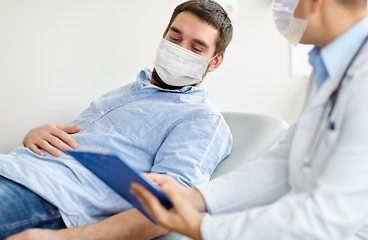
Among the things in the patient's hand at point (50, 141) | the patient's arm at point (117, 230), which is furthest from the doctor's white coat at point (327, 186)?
the patient's hand at point (50, 141)

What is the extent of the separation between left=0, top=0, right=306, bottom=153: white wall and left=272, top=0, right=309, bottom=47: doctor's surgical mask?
1.17 metres

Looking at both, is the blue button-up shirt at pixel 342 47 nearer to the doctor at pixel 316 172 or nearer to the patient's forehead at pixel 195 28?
the doctor at pixel 316 172

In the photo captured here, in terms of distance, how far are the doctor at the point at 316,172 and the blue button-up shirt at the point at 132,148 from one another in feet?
0.99

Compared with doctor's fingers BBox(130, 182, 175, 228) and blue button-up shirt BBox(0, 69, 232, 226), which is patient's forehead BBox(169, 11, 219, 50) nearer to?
blue button-up shirt BBox(0, 69, 232, 226)

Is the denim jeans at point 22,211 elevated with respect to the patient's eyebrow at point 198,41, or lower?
lower

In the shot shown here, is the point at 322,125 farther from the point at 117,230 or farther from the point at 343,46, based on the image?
the point at 117,230

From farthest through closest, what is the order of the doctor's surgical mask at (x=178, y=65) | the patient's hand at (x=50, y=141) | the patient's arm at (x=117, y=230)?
1. the doctor's surgical mask at (x=178, y=65)
2. the patient's hand at (x=50, y=141)
3. the patient's arm at (x=117, y=230)

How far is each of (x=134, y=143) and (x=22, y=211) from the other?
42cm

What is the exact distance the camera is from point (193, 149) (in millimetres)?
1043

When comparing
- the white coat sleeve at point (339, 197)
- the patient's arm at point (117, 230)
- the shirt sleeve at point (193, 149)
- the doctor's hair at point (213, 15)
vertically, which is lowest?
the patient's arm at point (117, 230)

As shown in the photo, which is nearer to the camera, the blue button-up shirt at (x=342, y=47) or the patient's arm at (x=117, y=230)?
the blue button-up shirt at (x=342, y=47)

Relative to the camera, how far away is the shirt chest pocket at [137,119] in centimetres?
117

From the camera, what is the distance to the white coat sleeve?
1.62 ft

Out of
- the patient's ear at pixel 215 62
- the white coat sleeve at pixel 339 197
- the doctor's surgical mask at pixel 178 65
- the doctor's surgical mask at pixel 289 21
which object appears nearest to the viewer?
the white coat sleeve at pixel 339 197
